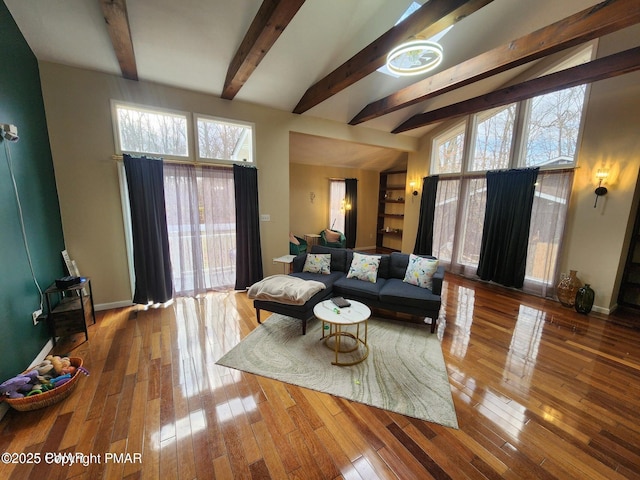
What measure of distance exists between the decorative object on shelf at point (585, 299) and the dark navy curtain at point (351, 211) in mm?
4801

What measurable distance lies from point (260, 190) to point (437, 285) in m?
3.02

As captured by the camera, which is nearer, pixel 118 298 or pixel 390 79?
pixel 118 298

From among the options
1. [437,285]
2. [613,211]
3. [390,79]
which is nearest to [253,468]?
[437,285]

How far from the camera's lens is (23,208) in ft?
7.39

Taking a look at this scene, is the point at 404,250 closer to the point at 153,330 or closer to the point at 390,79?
the point at 390,79

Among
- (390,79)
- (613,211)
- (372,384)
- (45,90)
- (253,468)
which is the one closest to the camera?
(253,468)

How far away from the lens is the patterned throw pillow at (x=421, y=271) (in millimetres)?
3209

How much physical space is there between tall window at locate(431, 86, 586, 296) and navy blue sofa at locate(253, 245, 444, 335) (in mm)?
2323

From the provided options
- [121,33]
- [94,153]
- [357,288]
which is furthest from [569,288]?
[94,153]

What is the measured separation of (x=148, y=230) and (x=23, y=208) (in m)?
1.17

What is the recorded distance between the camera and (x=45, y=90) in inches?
109

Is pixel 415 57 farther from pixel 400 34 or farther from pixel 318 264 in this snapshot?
pixel 318 264

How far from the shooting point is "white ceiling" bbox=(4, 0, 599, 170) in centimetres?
235

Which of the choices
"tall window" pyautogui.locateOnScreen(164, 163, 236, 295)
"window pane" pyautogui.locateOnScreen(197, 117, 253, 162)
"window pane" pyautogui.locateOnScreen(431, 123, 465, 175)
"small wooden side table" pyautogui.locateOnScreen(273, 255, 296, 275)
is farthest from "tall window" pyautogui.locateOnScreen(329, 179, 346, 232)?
"tall window" pyautogui.locateOnScreen(164, 163, 236, 295)
